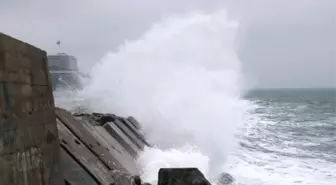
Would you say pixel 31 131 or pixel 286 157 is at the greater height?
pixel 31 131

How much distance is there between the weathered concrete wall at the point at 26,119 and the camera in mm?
3809

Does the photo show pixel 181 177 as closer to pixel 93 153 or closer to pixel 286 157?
pixel 93 153

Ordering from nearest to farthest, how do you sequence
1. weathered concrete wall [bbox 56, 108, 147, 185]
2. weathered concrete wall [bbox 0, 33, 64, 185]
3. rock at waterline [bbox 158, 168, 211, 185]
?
weathered concrete wall [bbox 0, 33, 64, 185]
rock at waterline [bbox 158, 168, 211, 185]
weathered concrete wall [bbox 56, 108, 147, 185]

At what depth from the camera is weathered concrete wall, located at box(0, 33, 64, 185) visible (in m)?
3.81

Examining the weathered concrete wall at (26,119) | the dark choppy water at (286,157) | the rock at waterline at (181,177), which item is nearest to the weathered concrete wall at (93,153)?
the weathered concrete wall at (26,119)

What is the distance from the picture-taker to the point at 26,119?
430cm

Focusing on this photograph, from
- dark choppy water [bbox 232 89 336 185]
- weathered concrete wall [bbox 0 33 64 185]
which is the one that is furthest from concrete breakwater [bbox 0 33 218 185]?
dark choppy water [bbox 232 89 336 185]

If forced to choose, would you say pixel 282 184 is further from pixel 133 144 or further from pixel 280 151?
pixel 280 151

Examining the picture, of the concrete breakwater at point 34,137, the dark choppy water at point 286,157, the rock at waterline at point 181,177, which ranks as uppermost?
the concrete breakwater at point 34,137

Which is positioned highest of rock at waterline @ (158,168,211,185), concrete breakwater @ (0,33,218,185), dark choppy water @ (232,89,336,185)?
concrete breakwater @ (0,33,218,185)

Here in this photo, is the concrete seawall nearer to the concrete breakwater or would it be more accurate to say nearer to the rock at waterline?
the concrete breakwater

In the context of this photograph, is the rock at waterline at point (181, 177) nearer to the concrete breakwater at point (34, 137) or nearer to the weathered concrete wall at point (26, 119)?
the concrete breakwater at point (34, 137)

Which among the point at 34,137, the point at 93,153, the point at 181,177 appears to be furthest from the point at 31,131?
the point at 93,153

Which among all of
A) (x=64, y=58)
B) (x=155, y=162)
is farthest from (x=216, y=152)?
(x=64, y=58)
